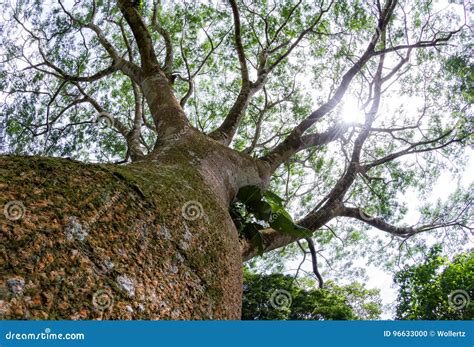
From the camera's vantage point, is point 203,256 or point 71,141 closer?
point 203,256

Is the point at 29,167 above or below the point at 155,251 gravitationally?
above

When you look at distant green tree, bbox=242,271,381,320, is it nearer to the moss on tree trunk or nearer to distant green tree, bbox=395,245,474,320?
distant green tree, bbox=395,245,474,320

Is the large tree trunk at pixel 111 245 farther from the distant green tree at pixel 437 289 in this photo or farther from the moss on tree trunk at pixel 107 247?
the distant green tree at pixel 437 289

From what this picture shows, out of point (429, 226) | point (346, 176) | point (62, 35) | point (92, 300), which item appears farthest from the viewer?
point (62, 35)

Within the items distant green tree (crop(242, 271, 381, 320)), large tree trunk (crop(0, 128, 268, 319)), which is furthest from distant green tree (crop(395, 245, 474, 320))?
large tree trunk (crop(0, 128, 268, 319))

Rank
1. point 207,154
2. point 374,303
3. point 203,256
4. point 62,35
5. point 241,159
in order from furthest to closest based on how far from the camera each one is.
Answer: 1. point 374,303
2. point 62,35
3. point 241,159
4. point 207,154
5. point 203,256

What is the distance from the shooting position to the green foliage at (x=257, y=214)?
386cm

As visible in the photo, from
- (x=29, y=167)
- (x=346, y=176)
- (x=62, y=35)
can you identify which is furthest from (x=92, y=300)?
(x=62, y=35)

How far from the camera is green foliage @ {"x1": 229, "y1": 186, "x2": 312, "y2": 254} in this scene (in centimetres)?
386

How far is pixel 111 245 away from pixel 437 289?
538 centimetres

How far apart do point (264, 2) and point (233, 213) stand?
A: 565 cm

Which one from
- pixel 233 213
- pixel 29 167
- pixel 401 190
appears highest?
pixel 401 190

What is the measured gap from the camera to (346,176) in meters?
6.01

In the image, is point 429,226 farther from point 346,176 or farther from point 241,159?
point 241,159
